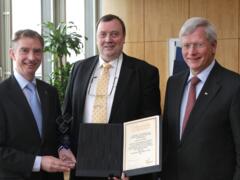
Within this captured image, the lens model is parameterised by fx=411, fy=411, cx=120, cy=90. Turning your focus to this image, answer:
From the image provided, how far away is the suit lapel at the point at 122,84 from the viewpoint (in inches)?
110

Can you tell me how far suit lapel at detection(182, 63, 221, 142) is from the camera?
2307 mm

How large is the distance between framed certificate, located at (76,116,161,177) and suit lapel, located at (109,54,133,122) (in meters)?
0.22

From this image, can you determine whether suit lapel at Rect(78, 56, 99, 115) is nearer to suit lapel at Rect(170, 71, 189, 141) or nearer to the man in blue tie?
the man in blue tie

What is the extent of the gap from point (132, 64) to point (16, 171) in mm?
1080

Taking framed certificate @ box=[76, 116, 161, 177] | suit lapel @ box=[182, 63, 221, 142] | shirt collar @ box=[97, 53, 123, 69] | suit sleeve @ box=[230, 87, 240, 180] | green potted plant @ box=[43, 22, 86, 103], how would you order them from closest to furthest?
suit sleeve @ box=[230, 87, 240, 180], suit lapel @ box=[182, 63, 221, 142], framed certificate @ box=[76, 116, 161, 177], shirt collar @ box=[97, 53, 123, 69], green potted plant @ box=[43, 22, 86, 103]

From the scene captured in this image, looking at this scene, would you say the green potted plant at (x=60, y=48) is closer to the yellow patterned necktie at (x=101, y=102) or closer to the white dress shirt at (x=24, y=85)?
the yellow patterned necktie at (x=101, y=102)

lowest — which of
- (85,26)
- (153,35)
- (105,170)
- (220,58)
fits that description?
(105,170)

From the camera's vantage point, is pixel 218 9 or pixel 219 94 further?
pixel 218 9

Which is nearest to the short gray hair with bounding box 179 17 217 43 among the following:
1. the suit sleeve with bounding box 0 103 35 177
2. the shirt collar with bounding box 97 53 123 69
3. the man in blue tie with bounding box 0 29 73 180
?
the shirt collar with bounding box 97 53 123 69

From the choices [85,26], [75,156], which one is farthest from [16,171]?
[85,26]

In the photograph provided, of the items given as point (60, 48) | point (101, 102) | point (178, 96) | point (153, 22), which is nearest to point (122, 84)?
point (101, 102)

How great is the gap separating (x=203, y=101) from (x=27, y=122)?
105 cm

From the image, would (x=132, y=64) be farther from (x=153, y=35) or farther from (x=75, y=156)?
(x=153, y=35)

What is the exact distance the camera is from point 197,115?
2.32 m
